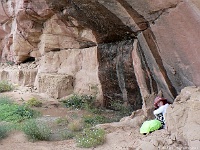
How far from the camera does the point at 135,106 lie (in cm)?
709

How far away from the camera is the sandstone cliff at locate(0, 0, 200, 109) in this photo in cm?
417

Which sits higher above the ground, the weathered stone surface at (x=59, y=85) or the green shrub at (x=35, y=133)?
the weathered stone surface at (x=59, y=85)

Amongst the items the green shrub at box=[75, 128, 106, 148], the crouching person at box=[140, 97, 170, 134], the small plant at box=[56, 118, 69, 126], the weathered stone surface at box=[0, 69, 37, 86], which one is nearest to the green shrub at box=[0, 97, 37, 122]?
the small plant at box=[56, 118, 69, 126]

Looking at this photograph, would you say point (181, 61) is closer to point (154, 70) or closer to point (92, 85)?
point (154, 70)

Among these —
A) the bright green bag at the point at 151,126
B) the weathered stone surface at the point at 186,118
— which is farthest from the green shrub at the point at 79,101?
the weathered stone surface at the point at 186,118

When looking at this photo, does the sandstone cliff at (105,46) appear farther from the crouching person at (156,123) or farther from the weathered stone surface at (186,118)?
the crouching person at (156,123)

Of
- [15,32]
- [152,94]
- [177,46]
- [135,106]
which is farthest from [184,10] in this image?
[15,32]

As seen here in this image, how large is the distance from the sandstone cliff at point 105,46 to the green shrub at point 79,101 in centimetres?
27

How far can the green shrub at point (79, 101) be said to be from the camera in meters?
7.98

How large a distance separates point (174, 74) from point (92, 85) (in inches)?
151

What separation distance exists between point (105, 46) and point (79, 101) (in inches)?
77.2

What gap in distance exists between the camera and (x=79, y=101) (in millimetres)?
8195

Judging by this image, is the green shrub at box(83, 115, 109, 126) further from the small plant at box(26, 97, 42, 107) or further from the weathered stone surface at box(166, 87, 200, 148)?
the weathered stone surface at box(166, 87, 200, 148)

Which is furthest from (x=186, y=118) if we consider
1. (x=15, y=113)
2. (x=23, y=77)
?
(x=23, y=77)
